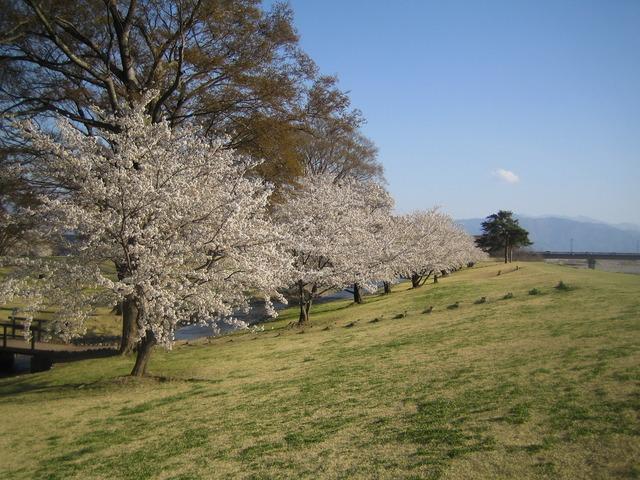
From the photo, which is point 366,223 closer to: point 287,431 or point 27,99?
point 27,99

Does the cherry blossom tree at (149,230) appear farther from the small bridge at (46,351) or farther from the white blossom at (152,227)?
the small bridge at (46,351)

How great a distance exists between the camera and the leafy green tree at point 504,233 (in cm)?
6266

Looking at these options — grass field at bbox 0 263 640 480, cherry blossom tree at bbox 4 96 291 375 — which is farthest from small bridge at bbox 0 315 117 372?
cherry blossom tree at bbox 4 96 291 375

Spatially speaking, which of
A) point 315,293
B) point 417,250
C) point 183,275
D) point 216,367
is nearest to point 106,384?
point 216,367

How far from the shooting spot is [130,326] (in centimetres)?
2039

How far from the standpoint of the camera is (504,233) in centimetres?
6359

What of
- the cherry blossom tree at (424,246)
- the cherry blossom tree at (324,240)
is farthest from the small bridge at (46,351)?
the cherry blossom tree at (424,246)

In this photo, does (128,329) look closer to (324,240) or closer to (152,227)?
(152,227)

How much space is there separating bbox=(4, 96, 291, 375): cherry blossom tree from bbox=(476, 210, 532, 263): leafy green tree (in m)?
52.4

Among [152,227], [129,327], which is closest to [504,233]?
[129,327]

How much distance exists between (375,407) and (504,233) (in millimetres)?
58577

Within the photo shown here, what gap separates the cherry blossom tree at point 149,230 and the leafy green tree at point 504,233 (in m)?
52.4

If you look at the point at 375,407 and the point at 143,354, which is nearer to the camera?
the point at 375,407

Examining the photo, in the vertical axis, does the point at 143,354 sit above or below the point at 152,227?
below
